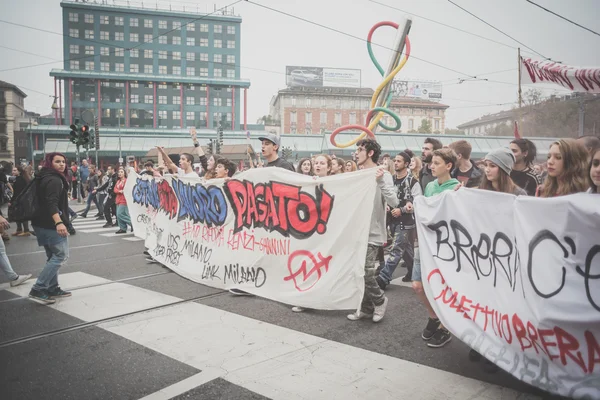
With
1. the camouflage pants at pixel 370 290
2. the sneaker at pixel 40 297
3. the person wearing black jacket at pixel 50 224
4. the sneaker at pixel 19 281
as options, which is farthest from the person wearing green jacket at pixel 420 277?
the sneaker at pixel 19 281

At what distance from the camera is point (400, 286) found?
19.8 feet

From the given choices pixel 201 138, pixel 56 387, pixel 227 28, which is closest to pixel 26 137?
pixel 201 138

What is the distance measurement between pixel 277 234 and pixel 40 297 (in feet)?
9.59

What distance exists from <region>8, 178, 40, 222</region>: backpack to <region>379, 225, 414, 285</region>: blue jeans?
170 inches

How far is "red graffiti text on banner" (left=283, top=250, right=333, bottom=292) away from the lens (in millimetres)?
4727

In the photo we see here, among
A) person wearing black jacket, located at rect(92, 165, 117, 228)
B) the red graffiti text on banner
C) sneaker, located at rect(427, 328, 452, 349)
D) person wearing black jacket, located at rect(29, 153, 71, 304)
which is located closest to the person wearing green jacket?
sneaker, located at rect(427, 328, 452, 349)

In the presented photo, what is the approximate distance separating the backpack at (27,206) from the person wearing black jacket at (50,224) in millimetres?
33

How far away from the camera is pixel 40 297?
5090 mm

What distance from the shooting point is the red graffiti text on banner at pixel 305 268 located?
4.73 metres

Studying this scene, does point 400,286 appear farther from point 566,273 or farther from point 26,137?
point 26,137

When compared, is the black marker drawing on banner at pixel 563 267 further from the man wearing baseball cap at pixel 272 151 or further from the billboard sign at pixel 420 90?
the billboard sign at pixel 420 90

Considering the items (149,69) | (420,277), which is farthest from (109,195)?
(149,69)

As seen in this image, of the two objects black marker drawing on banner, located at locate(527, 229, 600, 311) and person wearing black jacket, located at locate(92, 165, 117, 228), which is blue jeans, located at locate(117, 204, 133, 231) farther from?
black marker drawing on banner, located at locate(527, 229, 600, 311)

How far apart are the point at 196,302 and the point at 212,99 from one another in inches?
2964
